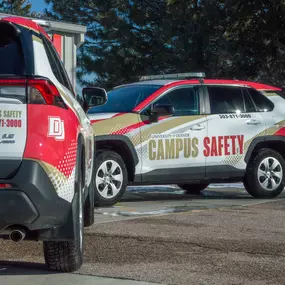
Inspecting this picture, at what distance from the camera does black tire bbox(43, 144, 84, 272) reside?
497 centimetres

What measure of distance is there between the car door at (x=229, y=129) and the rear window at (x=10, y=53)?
19.5 feet

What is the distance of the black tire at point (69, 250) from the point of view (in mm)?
4973

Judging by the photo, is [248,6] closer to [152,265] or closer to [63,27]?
[63,27]

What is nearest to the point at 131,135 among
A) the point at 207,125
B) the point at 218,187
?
the point at 207,125

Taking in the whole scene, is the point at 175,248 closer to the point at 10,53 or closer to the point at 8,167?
the point at 8,167

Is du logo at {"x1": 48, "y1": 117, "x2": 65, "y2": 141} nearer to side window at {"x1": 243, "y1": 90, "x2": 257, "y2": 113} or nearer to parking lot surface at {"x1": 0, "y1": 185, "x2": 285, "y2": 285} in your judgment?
parking lot surface at {"x1": 0, "y1": 185, "x2": 285, "y2": 285}

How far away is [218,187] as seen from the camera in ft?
44.4

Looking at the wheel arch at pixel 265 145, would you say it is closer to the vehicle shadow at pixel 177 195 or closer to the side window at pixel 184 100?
the vehicle shadow at pixel 177 195

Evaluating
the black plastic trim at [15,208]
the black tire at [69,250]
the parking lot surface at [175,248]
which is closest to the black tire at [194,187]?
the parking lot surface at [175,248]

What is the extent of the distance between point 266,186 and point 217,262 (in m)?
5.43

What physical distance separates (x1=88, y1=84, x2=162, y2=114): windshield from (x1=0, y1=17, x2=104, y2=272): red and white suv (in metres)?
5.11

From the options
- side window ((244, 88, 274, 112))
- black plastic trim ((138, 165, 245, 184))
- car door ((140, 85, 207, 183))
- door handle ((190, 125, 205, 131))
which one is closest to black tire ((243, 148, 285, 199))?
black plastic trim ((138, 165, 245, 184))

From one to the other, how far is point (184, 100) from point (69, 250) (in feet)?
18.7

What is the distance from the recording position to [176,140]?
33.5 feet
